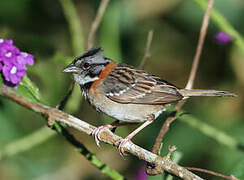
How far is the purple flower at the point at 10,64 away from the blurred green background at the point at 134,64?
202 cm

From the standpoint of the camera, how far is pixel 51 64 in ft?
23.0

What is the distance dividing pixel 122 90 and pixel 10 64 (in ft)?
4.94

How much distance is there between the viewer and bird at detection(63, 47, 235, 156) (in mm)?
4832

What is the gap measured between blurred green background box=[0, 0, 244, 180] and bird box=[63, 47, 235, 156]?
133cm

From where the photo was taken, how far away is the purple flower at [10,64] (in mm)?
3959

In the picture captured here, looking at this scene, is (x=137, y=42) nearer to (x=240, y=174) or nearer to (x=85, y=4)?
(x=85, y=4)

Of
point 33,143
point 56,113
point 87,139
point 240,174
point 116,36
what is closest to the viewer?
point 56,113

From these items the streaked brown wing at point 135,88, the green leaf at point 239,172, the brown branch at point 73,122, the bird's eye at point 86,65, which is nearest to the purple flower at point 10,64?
the brown branch at point 73,122

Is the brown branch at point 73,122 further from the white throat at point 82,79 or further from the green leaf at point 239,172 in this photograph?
the white throat at point 82,79

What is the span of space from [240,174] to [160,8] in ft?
14.3

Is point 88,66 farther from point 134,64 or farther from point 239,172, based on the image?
point 134,64

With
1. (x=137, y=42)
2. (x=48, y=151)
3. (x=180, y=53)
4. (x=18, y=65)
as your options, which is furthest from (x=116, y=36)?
(x=18, y=65)

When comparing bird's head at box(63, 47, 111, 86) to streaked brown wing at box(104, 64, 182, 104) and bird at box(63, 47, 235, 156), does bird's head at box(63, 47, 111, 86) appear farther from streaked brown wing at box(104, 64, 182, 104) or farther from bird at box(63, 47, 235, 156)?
streaked brown wing at box(104, 64, 182, 104)

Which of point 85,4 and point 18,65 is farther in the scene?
point 85,4
